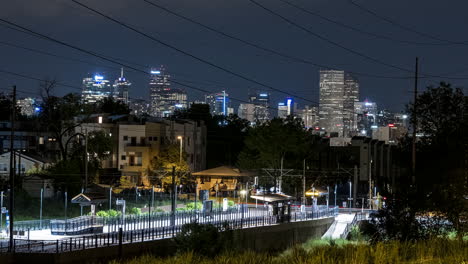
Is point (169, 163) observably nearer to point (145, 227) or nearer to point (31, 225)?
point (145, 227)

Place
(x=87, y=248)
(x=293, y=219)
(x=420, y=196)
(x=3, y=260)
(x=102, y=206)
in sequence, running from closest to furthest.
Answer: (x=3, y=260) → (x=87, y=248) → (x=420, y=196) → (x=293, y=219) → (x=102, y=206)

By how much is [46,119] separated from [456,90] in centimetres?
4296

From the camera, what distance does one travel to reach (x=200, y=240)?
30406 millimetres

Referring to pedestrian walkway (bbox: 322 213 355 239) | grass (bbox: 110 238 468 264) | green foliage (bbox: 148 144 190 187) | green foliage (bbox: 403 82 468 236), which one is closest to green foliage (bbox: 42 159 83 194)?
green foliage (bbox: 148 144 190 187)

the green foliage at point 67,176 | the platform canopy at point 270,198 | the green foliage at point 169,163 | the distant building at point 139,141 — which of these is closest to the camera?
the platform canopy at point 270,198

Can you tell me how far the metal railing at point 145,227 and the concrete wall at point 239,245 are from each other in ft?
1.59

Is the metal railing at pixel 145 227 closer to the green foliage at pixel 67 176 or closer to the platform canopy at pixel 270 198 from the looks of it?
the platform canopy at pixel 270 198

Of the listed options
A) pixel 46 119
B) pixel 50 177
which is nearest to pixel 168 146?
pixel 46 119

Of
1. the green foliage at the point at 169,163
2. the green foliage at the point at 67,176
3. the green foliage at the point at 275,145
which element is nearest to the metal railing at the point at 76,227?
the green foliage at the point at 67,176

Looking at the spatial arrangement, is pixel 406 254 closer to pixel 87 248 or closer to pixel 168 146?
pixel 87 248

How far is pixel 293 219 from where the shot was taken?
5188 centimetres

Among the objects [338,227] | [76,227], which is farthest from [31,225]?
[338,227]

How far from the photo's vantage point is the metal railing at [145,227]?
3003 cm

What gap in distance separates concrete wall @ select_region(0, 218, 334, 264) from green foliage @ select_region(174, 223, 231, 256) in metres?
1.65
